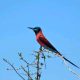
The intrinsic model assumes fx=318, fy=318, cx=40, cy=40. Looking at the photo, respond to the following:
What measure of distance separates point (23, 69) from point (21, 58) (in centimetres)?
40

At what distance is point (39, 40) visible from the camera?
8789 millimetres

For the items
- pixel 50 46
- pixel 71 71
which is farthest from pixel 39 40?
pixel 71 71

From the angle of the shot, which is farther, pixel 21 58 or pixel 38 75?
pixel 21 58

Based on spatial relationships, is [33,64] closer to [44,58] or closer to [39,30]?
[44,58]

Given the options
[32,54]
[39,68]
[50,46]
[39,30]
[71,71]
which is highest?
[39,30]

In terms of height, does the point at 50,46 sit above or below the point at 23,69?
above

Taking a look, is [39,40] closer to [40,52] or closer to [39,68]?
[40,52]

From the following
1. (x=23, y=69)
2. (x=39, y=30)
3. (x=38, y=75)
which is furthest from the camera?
(x=39, y=30)

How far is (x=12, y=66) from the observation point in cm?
615

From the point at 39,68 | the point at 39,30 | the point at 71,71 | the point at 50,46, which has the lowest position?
the point at 71,71

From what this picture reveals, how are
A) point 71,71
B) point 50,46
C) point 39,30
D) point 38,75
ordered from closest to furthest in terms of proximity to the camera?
point 71,71
point 38,75
point 50,46
point 39,30

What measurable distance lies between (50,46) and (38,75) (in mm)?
3054

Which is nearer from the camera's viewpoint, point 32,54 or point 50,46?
point 32,54

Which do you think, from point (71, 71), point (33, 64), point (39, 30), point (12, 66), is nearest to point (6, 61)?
point (12, 66)
